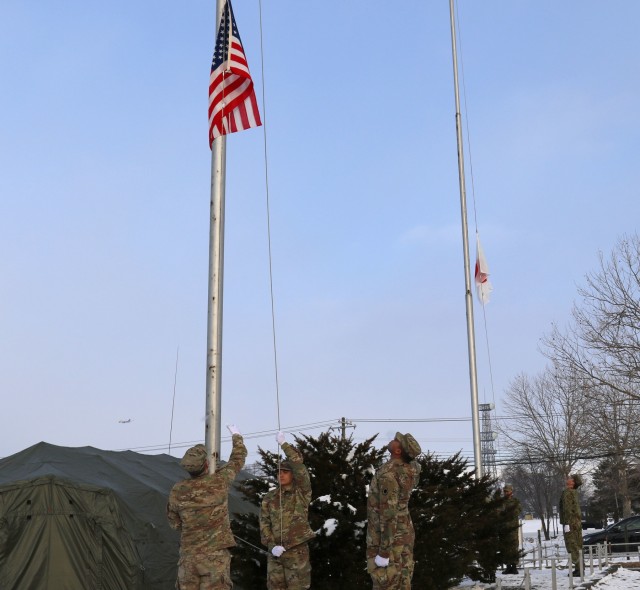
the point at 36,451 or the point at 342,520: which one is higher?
the point at 36,451

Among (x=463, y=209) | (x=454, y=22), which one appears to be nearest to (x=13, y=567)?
(x=463, y=209)

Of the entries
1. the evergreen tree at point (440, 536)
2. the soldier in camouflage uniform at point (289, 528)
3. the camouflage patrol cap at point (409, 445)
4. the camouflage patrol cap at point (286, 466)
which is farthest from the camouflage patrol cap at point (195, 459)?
the evergreen tree at point (440, 536)

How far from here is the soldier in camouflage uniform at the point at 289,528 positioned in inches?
343

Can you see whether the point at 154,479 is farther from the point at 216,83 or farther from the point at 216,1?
the point at 216,1

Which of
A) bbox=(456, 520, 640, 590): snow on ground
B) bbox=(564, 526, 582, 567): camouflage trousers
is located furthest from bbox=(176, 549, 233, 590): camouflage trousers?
bbox=(564, 526, 582, 567): camouflage trousers

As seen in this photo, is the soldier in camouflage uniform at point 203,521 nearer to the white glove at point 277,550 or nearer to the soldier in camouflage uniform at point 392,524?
the white glove at point 277,550

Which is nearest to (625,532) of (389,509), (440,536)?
(440,536)

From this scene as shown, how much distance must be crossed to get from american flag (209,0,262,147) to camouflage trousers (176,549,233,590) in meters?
5.07

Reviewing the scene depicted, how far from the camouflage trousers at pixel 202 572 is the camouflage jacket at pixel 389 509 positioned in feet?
5.65

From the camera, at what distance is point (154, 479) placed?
43.8 ft

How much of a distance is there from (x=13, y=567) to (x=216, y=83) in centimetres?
661

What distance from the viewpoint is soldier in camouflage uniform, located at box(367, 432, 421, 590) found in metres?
8.64

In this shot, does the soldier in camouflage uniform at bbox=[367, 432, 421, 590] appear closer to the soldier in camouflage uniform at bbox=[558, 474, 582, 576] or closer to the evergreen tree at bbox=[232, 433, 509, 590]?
the evergreen tree at bbox=[232, 433, 509, 590]

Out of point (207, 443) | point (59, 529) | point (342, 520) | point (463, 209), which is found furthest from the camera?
point (463, 209)
